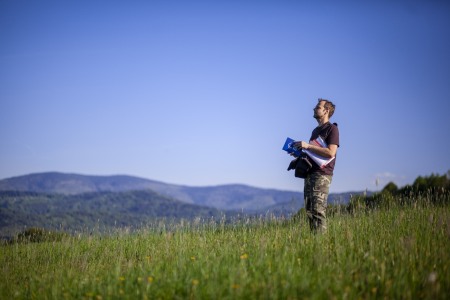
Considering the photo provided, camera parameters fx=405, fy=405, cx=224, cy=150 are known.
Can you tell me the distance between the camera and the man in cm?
606

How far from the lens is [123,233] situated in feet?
31.3

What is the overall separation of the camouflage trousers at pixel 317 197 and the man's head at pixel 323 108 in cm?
96

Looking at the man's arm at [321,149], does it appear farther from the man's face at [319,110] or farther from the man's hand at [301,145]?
the man's face at [319,110]

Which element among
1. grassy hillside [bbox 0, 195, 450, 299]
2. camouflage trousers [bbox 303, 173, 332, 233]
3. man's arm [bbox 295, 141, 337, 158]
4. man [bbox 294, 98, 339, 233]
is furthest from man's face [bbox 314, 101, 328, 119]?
grassy hillside [bbox 0, 195, 450, 299]

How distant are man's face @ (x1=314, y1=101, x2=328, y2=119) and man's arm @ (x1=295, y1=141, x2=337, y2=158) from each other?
54 centimetres

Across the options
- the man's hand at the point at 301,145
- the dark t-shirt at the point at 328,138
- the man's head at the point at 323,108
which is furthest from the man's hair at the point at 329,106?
the man's hand at the point at 301,145

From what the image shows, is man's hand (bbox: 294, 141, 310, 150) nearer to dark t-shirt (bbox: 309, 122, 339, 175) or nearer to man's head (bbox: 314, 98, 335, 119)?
dark t-shirt (bbox: 309, 122, 339, 175)

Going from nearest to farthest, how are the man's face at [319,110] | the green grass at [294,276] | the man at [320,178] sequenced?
the green grass at [294,276]
the man at [320,178]
the man's face at [319,110]

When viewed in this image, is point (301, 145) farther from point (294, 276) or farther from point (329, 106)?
point (294, 276)

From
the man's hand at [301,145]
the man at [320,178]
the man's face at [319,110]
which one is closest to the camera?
the man's hand at [301,145]

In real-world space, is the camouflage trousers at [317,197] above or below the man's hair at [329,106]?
below

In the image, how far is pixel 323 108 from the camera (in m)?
6.38

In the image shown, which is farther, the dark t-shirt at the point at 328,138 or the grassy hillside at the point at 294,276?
the dark t-shirt at the point at 328,138

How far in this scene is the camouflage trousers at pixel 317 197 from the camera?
242 inches
